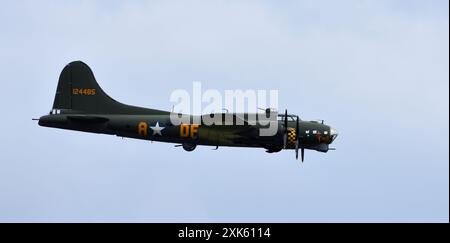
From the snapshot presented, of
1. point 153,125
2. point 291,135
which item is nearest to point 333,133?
point 291,135

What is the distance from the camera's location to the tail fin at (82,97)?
58.2 metres

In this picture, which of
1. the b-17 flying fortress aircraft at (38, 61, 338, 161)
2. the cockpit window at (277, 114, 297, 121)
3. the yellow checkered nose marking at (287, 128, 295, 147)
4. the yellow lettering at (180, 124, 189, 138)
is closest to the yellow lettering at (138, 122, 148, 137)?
the b-17 flying fortress aircraft at (38, 61, 338, 161)

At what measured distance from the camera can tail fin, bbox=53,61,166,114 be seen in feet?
191

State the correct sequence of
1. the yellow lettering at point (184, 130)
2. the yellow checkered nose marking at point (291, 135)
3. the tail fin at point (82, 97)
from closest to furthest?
the yellow lettering at point (184, 130)
the yellow checkered nose marking at point (291, 135)
the tail fin at point (82, 97)

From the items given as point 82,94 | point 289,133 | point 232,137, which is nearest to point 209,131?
point 232,137

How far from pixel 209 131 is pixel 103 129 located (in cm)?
702

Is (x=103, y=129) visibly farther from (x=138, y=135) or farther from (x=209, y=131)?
(x=209, y=131)

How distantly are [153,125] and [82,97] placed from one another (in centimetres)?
531

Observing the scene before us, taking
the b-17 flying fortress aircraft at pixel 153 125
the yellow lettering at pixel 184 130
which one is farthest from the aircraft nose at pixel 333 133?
the yellow lettering at pixel 184 130

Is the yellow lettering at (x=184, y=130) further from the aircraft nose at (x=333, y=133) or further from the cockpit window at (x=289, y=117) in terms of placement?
the aircraft nose at (x=333, y=133)

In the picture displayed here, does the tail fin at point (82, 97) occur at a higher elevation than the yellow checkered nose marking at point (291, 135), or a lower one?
higher

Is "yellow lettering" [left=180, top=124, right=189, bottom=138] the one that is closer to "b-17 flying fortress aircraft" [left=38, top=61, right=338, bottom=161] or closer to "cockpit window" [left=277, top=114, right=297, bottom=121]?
"b-17 flying fortress aircraft" [left=38, top=61, right=338, bottom=161]

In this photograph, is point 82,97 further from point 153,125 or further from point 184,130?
point 184,130

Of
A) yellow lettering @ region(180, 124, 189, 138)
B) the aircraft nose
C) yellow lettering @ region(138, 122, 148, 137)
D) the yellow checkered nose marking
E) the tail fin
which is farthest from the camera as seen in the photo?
the aircraft nose
